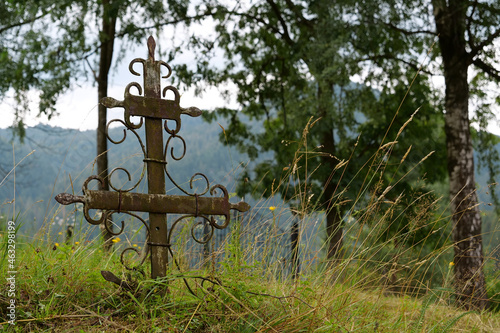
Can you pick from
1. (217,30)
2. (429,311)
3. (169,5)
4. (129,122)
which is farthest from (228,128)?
(129,122)

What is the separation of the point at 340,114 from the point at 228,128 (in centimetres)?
332

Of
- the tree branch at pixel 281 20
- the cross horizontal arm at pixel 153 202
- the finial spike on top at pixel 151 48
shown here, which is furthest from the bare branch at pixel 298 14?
the cross horizontal arm at pixel 153 202

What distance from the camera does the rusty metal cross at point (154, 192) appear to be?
2.60 metres

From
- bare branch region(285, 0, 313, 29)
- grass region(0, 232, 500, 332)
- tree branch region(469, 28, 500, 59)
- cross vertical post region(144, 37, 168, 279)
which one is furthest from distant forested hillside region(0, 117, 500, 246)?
bare branch region(285, 0, 313, 29)

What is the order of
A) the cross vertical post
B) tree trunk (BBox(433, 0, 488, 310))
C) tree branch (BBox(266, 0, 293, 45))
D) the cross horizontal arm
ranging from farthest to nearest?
tree branch (BBox(266, 0, 293, 45))
tree trunk (BBox(433, 0, 488, 310))
the cross vertical post
the cross horizontal arm

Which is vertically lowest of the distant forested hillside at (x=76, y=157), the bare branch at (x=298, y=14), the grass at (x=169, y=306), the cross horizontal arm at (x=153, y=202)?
the grass at (x=169, y=306)

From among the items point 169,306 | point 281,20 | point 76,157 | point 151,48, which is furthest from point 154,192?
point 76,157

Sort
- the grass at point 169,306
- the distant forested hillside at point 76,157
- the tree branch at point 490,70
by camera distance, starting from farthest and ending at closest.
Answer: the tree branch at point 490,70, the distant forested hillside at point 76,157, the grass at point 169,306

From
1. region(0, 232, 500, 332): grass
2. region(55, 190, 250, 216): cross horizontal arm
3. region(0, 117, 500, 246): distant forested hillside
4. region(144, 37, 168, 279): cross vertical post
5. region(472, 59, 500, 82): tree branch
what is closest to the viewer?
region(0, 232, 500, 332): grass

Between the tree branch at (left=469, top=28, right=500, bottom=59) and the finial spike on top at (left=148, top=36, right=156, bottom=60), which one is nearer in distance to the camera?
the finial spike on top at (left=148, top=36, right=156, bottom=60)

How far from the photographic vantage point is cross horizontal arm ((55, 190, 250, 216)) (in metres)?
2.54

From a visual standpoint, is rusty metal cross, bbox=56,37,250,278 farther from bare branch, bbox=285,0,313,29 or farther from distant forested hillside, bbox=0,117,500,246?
bare branch, bbox=285,0,313,29

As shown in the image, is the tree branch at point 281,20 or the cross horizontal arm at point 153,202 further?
the tree branch at point 281,20

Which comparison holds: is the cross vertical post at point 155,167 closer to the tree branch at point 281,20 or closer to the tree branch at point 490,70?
the tree branch at point 281,20
